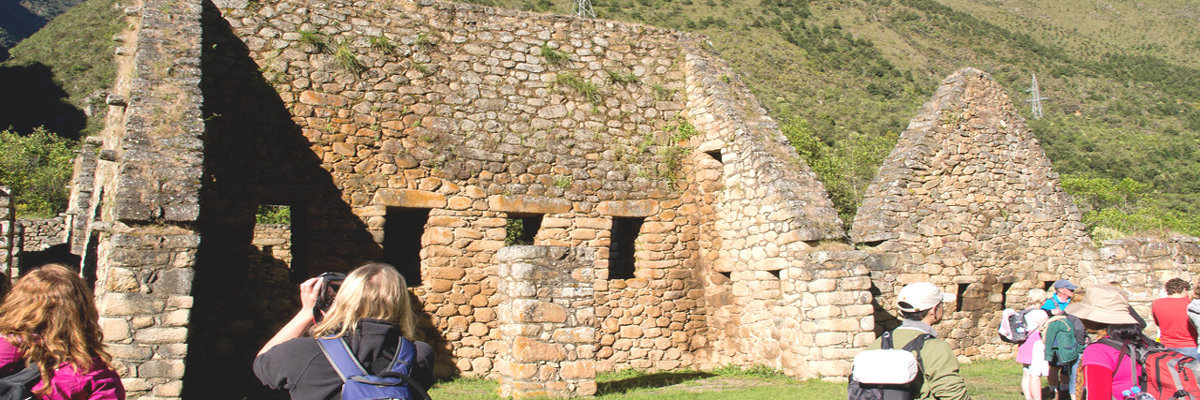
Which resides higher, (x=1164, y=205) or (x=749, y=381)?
(x=1164, y=205)

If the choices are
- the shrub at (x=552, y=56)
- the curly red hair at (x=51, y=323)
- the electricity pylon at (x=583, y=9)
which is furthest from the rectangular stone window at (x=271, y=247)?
the electricity pylon at (x=583, y=9)

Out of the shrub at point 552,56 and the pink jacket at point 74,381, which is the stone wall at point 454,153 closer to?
the shrub at point 552,56

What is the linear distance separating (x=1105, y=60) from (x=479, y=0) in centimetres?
4946

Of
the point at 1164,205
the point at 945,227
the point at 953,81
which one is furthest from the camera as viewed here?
the point at 1164,205

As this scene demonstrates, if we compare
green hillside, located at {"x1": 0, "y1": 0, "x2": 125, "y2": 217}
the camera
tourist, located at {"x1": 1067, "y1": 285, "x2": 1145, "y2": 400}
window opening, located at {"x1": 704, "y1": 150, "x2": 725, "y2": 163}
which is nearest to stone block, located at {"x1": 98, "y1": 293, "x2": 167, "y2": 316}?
the camera

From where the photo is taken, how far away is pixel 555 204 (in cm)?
972

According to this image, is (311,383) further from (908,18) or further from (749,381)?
(908,18)

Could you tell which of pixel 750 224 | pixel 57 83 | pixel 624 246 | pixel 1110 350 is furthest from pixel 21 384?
pixel 57 83

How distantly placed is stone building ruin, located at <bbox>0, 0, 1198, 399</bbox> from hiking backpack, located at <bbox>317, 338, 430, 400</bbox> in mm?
4004

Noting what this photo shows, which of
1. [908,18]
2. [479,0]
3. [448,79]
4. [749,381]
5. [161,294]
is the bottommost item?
[749,381]

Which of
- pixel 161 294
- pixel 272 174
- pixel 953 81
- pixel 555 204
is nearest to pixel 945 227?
pixel 953 81

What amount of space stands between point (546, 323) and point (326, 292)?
3.83m

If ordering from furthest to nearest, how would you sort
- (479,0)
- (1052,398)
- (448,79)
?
(479,0) → (448,79) → (1052,398)

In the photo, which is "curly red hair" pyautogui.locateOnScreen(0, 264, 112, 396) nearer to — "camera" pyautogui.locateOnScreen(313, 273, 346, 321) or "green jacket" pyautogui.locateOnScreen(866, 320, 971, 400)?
"camera" pyautogui.locateOnScreen(313, 273, 346, 321)
